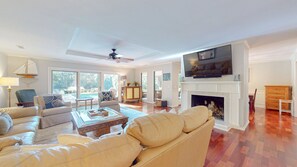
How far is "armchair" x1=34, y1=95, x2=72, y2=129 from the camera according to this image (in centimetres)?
325

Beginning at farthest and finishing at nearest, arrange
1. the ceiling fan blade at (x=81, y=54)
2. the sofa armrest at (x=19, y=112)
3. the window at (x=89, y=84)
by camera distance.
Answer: the window at (x=89, y=84) < the ceiling fan blade at (x=81, y=54) < the sofa armrest at (x=19, y=112)

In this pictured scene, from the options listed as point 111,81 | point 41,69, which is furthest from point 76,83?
point 111,81

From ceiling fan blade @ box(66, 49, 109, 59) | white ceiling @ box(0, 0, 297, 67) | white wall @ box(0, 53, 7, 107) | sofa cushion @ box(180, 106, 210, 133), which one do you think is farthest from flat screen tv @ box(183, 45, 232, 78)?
white wall @ box(0, 53, 7, 107)

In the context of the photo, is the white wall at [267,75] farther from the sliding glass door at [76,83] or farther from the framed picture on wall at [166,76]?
the sliding glass door at [76,83]

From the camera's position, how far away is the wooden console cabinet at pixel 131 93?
23.9 ft

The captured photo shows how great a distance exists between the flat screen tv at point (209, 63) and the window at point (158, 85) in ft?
9.27

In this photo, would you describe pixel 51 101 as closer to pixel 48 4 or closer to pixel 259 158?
pixel 48 4

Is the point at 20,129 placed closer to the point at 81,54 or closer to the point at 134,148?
the point at 134,148

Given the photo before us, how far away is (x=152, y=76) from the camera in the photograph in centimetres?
719

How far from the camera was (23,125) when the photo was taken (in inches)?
84.1

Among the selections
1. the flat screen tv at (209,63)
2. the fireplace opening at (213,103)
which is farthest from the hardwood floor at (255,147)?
the flat screen tv at (209,63)

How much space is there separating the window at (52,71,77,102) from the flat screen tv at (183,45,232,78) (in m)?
5.25

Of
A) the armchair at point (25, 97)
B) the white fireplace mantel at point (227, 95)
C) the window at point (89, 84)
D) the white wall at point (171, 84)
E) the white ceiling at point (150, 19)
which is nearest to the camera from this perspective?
the white ceiling at point (150, 19)

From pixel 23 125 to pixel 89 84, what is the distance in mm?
4535
